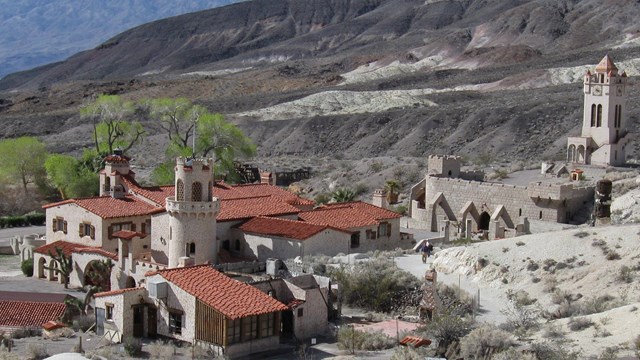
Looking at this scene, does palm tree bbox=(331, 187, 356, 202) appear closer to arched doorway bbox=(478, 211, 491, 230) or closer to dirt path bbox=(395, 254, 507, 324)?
arched doorway bbox=(478, 211, 491, 230)

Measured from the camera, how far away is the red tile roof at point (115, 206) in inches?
1756

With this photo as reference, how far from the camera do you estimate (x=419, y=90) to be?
11700 cm

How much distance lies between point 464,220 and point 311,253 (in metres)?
10.2

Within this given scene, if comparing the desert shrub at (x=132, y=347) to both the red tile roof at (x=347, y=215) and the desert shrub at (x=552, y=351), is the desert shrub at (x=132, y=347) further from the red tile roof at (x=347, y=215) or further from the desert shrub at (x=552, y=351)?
the red tile roof at (x=347, y=215)

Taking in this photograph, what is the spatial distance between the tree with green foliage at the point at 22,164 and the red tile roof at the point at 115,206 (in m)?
19.1

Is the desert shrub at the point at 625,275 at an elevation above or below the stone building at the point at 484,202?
below

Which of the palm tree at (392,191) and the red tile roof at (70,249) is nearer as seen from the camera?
the red tile roof at (70,249)

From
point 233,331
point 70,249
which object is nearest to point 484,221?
point 70,249

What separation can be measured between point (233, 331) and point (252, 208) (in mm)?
14464

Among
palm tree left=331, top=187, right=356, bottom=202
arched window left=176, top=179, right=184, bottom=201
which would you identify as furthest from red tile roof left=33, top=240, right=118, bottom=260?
palm tree left=331, top=187, right=356, bottom=202

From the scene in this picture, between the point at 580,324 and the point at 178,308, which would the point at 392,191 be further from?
the point at 580,324

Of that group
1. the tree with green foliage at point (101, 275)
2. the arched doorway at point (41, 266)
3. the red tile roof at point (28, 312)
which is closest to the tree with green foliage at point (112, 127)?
the arched doorway at point (41, 266)

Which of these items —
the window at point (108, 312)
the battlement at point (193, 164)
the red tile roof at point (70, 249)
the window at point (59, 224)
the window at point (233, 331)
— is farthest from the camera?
the window at point (59, 224)

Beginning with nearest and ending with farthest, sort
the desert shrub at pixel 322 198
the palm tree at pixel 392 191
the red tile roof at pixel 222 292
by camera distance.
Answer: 1. the red tile roof at pixel 222 292
2. the palm tree at pixel 392 191
3. the desert shrub at pixel 322 198
